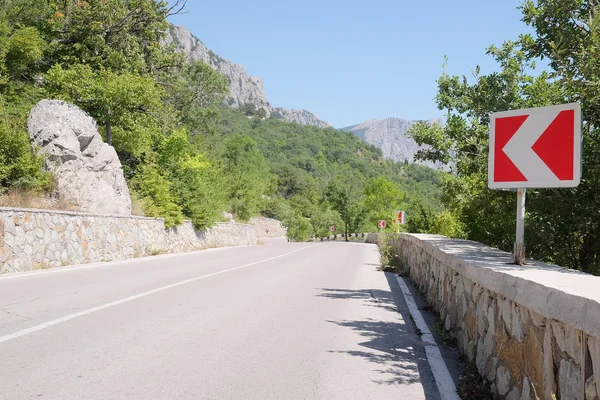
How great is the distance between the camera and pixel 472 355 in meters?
5.44

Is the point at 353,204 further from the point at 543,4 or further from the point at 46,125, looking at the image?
the point at 543,4

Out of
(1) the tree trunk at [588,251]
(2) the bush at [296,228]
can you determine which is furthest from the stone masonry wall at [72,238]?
(2) the bush at [296,228]

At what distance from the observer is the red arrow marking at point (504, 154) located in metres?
5.43

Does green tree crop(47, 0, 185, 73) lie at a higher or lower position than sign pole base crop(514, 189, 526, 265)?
higher

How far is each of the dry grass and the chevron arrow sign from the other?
12.9 m

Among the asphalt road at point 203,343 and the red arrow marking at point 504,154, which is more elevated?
the red arrow marking at point 504,154

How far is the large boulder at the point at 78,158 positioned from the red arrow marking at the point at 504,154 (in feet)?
52.8

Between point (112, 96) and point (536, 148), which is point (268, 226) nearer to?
point (112, 96)

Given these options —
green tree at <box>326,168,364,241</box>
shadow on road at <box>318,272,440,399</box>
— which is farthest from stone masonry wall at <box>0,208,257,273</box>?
green tree at <box>326,168,364,241</box>

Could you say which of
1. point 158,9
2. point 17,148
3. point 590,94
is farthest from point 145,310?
point 158,9

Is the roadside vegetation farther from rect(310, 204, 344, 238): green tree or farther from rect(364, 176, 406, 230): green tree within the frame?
rect(310, 204, 344, 238): green tree

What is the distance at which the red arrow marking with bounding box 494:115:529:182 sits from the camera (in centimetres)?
543

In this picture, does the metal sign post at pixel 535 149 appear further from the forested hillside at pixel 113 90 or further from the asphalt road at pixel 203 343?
the forested hillside at pixel 113 90

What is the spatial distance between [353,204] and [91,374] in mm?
78460
